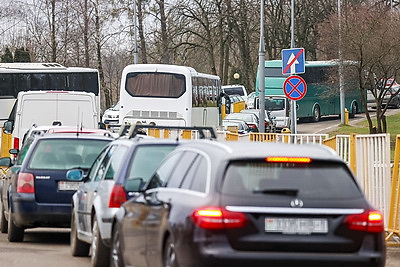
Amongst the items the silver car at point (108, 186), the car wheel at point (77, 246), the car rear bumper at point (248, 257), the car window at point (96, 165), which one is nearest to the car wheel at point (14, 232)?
the car wheel at point (77, 246)

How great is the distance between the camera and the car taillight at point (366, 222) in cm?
774

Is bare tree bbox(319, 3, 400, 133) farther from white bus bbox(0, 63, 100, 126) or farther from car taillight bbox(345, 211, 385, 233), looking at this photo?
car taillight bbox(345, 211, 385, 233)

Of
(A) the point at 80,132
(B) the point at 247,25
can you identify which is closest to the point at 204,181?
(A) the point at 80,132

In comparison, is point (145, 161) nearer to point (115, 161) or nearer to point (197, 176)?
point (115, 161)

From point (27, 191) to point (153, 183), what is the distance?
5269mm

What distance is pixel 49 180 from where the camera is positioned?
14.1m

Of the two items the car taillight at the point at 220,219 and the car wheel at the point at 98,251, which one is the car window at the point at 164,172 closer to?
the car taillight at the point at 220,219

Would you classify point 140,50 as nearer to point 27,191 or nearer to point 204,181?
point 27,191

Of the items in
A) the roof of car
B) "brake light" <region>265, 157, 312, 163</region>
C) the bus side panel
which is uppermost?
the bus side panel

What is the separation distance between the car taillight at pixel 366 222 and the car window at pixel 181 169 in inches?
54.5

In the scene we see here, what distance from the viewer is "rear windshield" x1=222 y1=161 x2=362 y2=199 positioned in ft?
25.1

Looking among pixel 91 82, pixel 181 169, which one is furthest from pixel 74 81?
pixel 181 169

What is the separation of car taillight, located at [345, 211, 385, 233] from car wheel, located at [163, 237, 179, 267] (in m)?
1.27

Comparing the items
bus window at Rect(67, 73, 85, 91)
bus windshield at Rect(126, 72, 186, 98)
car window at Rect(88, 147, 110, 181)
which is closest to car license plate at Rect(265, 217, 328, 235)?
car window at Rect(88, 147, 110, 181)
